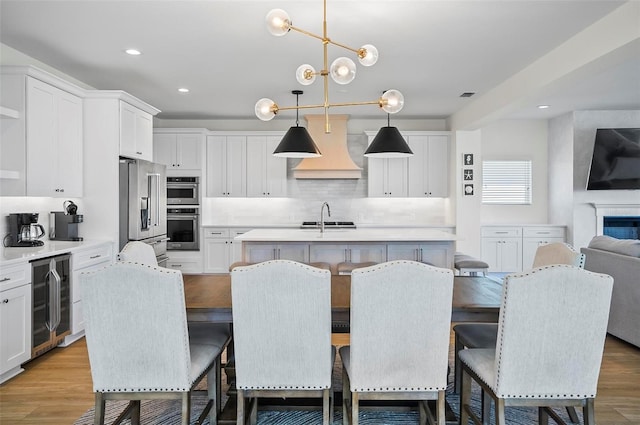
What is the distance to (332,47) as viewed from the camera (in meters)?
3.85

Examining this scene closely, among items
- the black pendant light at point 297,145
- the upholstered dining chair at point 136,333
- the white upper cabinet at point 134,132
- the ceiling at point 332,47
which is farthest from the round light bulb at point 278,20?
the white upper cabinet at point 134,132

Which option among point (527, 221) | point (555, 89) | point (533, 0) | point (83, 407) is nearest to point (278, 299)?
point (83, 407)

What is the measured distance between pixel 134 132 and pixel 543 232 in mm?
6315

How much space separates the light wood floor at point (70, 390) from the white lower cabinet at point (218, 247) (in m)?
3.15

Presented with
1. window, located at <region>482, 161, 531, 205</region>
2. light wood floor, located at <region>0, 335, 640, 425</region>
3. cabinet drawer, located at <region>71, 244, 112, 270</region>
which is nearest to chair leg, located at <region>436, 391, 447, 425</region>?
light wood floor, located at <region>0, 335, 640, 425</region>

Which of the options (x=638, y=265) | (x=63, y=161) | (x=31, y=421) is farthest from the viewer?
(x=63, y=161)

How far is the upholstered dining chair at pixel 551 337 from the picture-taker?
186 cm

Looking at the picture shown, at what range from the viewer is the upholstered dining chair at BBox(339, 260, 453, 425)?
190 cm

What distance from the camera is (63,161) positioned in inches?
160

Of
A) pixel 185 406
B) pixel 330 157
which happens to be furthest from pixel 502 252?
pixel 185 406

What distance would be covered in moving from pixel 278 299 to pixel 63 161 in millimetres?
3213

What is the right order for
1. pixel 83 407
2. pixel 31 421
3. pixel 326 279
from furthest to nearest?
pixel 83 407, pixel 31 421, pixel 326 279

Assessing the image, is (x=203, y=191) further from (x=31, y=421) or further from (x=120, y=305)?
(x=120, y=305)

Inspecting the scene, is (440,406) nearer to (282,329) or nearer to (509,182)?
(282,329)
